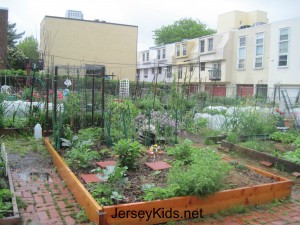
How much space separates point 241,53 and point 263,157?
24877 millimetres

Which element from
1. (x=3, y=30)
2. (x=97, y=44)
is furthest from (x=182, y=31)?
(x=3, y=30)

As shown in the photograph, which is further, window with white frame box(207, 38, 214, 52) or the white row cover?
window with white frame box(207, 38, 214, 52)

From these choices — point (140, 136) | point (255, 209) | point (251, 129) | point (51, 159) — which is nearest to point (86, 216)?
point (255, 209)

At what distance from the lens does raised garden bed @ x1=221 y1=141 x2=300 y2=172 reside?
5961 millimetres

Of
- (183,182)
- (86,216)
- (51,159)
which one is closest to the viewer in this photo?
(86,216)

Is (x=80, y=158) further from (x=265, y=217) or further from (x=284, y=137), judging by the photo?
(x=284, y=137)

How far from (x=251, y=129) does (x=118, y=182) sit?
5.06 metres

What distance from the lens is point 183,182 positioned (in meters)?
3.95

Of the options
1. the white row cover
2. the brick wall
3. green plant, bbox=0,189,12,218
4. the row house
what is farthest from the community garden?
the brick wall

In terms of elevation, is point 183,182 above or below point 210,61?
below

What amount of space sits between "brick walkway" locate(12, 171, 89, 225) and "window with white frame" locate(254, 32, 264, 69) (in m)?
25.4

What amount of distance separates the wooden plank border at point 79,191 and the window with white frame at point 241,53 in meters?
26.4

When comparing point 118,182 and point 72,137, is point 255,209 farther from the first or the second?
point 72,137

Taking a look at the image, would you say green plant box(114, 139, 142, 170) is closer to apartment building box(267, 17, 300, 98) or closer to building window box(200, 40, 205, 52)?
apartment building box(267, 17, 300, 98)
